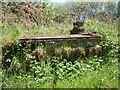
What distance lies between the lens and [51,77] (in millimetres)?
3352

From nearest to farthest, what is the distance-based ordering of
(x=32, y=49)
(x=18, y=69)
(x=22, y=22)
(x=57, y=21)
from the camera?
(x=18, y=69)
(x=32, y=49)
(x=22, y=22)
(x=57, y=21)

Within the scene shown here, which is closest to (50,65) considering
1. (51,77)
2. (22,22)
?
(51,77)

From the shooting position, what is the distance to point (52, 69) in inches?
139

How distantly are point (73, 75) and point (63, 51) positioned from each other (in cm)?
62

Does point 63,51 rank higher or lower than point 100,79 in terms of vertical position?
higher


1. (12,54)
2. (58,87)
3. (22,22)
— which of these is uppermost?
(22,22)

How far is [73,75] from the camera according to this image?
3428 millimetres

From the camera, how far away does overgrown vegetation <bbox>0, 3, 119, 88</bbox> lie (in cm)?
322

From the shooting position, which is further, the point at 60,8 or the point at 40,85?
the point at 60,8

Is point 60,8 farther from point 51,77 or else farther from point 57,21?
point 51,77

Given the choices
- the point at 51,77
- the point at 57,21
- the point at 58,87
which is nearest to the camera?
the point at 58,87

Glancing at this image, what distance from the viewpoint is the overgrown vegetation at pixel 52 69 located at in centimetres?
322

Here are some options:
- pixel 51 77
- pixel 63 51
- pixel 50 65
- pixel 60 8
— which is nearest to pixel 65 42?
pixel 63 51

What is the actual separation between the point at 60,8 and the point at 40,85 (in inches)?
126
